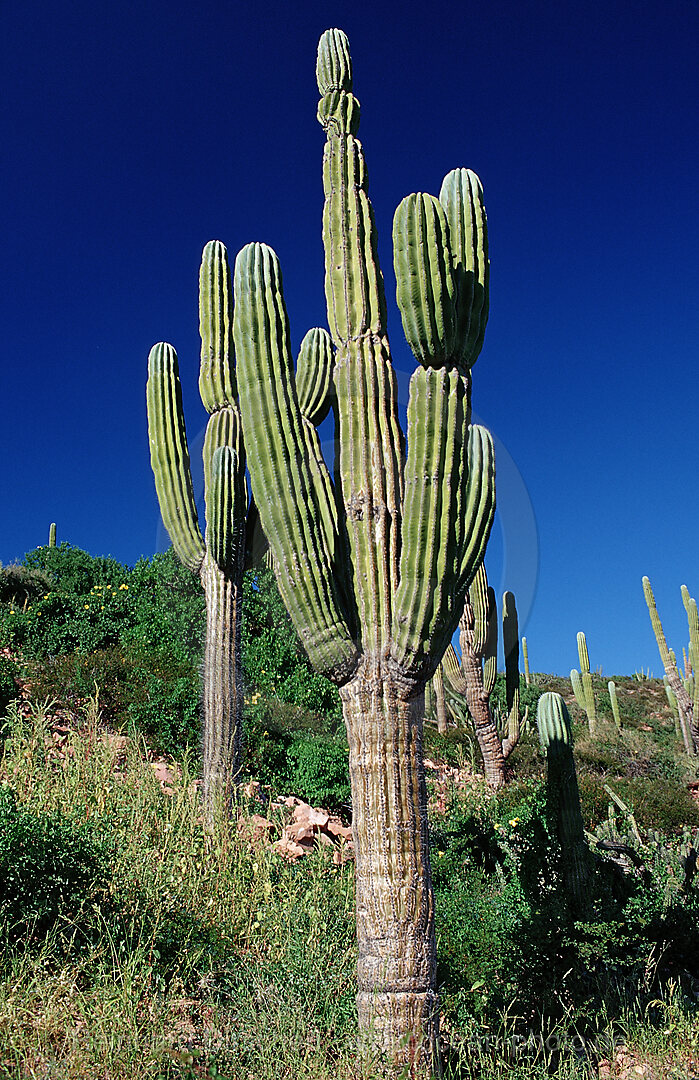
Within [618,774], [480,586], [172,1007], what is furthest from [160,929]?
[618,774]

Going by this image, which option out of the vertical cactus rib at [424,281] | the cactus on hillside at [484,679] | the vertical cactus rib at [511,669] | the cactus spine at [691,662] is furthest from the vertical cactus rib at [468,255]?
the cactus spine at [691,662]

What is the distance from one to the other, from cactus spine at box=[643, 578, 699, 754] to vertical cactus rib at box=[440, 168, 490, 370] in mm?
12280

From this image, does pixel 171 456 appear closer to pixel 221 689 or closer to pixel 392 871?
pixel 221 689

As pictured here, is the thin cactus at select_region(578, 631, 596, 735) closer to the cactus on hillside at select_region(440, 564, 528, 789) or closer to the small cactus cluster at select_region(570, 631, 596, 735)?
the small cactus cluster at select_region(570, 631, 596, 735)

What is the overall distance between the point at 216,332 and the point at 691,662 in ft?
38.5

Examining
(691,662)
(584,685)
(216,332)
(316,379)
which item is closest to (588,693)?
(584,685)

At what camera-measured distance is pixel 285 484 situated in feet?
11.5

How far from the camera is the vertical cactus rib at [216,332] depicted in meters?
6.64

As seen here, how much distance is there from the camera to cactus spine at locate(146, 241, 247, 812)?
19.3 ft

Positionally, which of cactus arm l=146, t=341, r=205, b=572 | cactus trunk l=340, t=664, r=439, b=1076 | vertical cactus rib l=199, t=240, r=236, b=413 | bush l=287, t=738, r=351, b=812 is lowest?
cactus trunk l=340, t=664, r=439, b=1076

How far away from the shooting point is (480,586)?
10.1 metres

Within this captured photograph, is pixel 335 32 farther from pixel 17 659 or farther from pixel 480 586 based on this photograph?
pixel 17 659

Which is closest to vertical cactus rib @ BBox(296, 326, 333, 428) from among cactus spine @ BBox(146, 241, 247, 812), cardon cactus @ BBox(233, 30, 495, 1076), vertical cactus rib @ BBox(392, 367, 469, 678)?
cactus spine @ BBox(146, 241, 247, 812)

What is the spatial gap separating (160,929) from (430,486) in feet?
8.67
